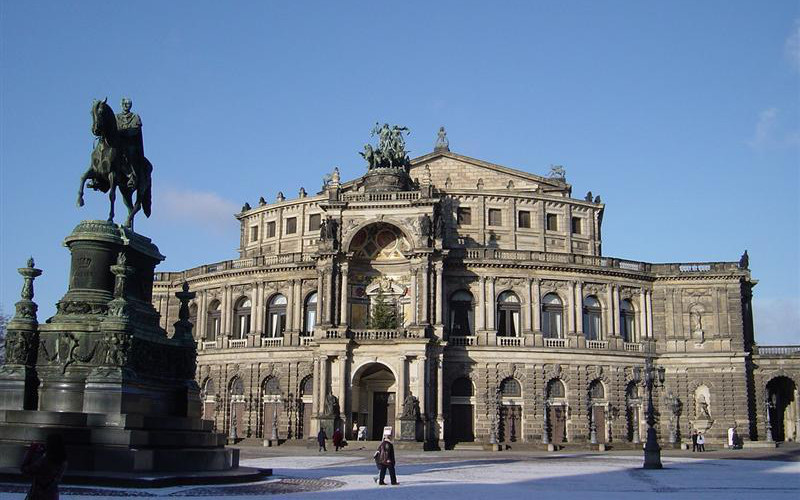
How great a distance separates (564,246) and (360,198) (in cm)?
1864

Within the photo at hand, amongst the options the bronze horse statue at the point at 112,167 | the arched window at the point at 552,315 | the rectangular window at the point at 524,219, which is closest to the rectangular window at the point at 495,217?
the rectangular window at the point at 524,219

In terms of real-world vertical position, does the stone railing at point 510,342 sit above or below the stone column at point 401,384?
above

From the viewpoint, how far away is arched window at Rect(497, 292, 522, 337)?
6269cm

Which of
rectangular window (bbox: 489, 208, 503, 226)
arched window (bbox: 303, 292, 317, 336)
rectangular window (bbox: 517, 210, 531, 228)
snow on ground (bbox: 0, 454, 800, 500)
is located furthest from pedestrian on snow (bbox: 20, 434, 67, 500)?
rectangular window (bbox: 517, 210, 531, 228)

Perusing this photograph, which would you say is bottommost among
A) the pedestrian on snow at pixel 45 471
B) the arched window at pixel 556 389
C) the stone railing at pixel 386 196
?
the pedestrian on snow at pixel 45 471

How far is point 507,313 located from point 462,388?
246 inches

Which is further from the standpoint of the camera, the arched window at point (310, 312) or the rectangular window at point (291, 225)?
the rectangular window at point (291, 225)

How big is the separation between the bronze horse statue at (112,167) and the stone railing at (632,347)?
47.3 m

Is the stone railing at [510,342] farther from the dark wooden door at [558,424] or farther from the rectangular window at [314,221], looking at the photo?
the rectangular window at [314,221]

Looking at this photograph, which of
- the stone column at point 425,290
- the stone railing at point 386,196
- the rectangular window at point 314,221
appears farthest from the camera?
the rectangular window at point 314,221

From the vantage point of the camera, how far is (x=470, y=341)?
61625 millimetres

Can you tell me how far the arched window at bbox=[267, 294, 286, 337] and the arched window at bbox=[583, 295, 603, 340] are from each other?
22.0m

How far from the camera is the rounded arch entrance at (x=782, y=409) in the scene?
230 ft

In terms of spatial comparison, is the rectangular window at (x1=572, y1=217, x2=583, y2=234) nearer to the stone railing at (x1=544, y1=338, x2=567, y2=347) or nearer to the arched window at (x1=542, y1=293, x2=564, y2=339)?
the arched window at (x1=542, y1=293, x2=564, y2=339)
